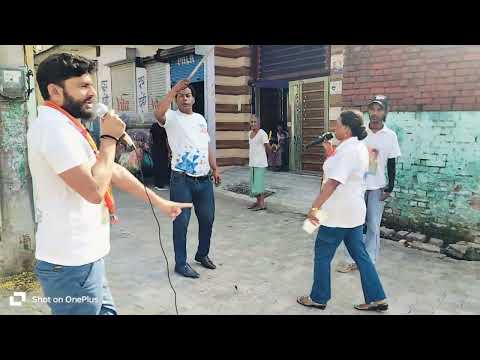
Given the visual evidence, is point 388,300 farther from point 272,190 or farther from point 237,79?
point 237,79

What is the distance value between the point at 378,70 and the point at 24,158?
194 inches

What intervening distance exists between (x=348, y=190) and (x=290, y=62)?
7328 mm

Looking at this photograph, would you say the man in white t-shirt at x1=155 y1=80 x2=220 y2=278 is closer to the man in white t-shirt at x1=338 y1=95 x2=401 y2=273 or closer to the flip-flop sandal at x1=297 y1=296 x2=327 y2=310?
the flip-flop sandal at x1=297 y1=296 x2=327 y2=310

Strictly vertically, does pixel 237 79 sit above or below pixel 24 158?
above

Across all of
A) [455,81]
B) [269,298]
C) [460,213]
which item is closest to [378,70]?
[455,81]

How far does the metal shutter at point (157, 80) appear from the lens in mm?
12461

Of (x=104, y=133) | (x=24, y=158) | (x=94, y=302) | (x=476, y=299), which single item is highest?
(x=104, y=133)

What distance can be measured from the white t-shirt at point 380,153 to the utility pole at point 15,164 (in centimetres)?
356

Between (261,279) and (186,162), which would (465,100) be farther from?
(186,162)

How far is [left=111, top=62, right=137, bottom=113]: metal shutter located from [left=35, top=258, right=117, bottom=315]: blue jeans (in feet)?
41.1

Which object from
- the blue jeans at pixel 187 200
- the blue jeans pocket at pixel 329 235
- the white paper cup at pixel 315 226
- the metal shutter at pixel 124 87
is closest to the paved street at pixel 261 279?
the blue jeans at pixel 187 200

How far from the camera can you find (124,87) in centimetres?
1428

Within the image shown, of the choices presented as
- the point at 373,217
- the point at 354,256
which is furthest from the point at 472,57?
the point at 354,256

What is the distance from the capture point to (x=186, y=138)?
4.20 m
